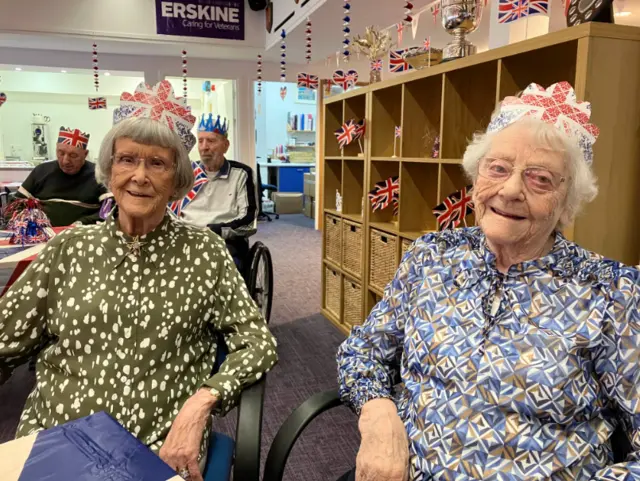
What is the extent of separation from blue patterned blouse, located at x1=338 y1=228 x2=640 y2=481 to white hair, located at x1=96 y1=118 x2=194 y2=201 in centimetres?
74

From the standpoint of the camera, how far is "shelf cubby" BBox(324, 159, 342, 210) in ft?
12.5

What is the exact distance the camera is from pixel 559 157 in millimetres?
1152

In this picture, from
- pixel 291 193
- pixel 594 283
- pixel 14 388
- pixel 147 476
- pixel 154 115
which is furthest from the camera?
pixel 291 193

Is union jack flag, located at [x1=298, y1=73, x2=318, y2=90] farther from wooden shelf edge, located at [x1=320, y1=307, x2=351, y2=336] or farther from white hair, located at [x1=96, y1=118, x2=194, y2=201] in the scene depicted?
white hair, located at [x1=96, y1=118, x2=194, y2=201]

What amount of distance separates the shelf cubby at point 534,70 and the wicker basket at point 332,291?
195 centimetres

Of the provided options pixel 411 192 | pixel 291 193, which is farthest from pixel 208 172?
pixel 291 193

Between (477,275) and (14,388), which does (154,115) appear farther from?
(14,388)

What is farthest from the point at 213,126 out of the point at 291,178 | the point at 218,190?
the point at 291,178

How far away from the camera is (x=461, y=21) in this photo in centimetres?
236

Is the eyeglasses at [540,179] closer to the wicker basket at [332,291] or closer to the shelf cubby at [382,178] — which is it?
the shelf cubby at [382,178]

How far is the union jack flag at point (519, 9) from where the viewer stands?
185 cm

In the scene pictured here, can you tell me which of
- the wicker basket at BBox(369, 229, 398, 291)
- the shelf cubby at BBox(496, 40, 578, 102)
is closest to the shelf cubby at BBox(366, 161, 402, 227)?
the wicker basket at BBox(369, 229, 398, 291)

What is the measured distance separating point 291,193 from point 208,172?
646cm

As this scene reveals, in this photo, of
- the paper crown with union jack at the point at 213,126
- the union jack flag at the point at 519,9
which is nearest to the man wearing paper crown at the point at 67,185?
the paper crown with union jack at the point at 213,126
